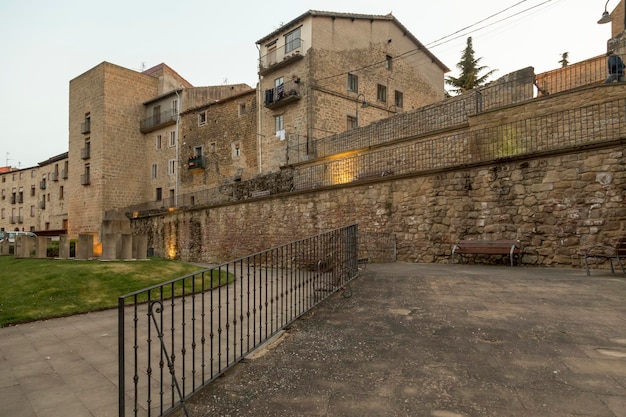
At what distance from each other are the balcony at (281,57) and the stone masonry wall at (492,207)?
1235 cm

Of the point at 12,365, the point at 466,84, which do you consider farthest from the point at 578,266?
the point at 466,84

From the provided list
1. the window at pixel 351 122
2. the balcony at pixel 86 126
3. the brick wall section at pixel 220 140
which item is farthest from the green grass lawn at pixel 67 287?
the balcony at pixel 86 126

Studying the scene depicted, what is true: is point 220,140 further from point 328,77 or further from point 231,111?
point 328,77

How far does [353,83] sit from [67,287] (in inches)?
854

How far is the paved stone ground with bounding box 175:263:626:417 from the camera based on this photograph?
3.00 m

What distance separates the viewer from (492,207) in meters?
10.4

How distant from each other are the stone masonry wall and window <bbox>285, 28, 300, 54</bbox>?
1317 cm

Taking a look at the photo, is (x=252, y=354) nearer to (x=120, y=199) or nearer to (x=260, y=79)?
(x=260, y=79)

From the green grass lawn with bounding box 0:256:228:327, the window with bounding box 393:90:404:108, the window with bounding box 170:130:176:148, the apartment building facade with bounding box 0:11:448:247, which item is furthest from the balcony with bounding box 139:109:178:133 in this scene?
the green grass lawn with bounding box 0:256:228:327

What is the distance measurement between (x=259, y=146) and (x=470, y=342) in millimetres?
24055

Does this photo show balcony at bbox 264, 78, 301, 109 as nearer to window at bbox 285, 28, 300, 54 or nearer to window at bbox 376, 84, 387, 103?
window at bbox 285, 28, 300, 54

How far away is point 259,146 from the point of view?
26.7 meters

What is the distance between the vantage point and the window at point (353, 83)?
25.3 meters

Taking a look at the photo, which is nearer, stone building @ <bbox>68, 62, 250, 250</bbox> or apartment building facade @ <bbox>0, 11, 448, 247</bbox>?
apartment building facade @ <bbox>0, 11, 448, 247</bbox>
